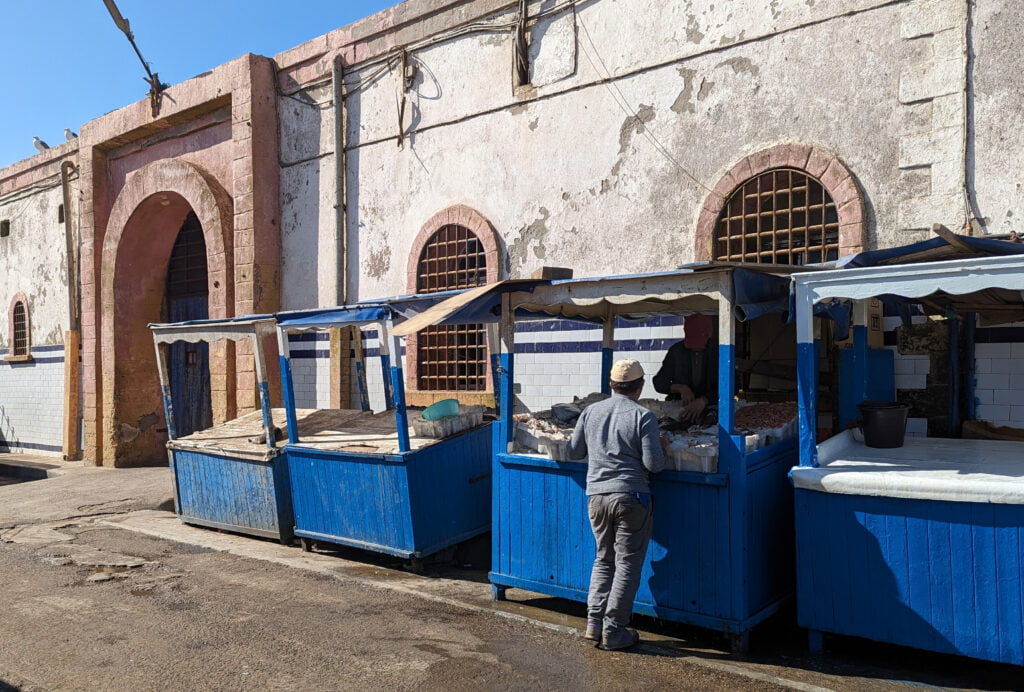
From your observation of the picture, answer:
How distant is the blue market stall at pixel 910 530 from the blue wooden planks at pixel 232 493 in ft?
16.2

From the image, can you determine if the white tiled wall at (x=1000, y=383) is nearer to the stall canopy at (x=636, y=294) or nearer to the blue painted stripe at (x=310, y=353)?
the stall canopy at (x=636, y=294)

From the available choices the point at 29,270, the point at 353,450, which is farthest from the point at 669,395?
the point at 29,270

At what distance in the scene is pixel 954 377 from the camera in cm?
624

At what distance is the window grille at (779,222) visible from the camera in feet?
22.9

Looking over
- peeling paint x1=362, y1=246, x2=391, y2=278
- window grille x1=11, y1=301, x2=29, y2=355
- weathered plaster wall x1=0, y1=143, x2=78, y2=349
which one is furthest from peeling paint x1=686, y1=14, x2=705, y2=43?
window grille x1=11, y1=301, x2=29, y2=355

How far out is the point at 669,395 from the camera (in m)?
6.67

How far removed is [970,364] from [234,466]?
6645mm

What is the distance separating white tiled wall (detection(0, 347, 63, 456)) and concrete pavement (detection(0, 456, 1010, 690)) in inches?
255

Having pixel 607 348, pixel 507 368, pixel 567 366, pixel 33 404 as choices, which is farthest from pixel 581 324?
pixel 33 404

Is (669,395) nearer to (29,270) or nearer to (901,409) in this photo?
(901,409)

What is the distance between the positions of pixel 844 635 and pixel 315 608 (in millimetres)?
3460

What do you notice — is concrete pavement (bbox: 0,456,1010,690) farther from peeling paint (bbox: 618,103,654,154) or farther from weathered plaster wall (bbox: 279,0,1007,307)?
peeling paint (bbox: 618,103,654,154)

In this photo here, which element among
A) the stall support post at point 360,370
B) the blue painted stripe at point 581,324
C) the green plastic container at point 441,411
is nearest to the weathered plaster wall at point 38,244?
the stall support post at point 360,370

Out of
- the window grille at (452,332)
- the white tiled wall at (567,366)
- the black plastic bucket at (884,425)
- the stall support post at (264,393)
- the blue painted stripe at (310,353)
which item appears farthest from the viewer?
the blue painted stripe at (310,353)
